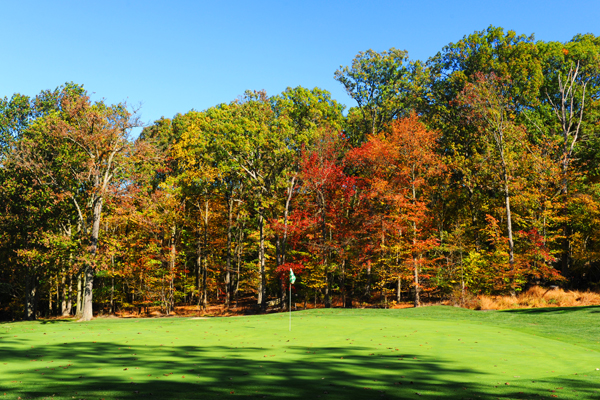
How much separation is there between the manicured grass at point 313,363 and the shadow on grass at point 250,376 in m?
0.02

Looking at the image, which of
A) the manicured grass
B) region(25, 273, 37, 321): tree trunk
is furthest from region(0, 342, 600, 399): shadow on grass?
region(25, 273, 37, 321): tree trunk

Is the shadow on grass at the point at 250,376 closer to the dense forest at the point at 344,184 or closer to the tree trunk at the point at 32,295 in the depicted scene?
the dense forest at the point at 344,184

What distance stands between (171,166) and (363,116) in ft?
60.7

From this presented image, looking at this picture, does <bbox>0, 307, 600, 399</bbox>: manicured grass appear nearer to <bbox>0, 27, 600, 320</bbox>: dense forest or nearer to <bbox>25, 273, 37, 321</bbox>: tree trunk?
<bbox>0, 27, 600, 320</bbox>: dense forest

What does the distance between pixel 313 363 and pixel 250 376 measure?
2032mm

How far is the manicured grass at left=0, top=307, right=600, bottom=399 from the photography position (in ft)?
25.4

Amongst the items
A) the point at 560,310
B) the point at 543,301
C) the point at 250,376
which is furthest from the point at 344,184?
the point at 250,376

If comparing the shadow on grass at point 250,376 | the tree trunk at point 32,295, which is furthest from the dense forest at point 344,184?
the shadow on grass at point 250,376

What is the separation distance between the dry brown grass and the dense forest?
1.90 metres

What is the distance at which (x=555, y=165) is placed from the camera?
32188 mm

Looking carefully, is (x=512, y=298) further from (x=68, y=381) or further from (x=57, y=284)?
(x=57, y=284)

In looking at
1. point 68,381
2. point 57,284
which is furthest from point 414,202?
point 57,284

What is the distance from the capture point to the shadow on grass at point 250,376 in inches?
297

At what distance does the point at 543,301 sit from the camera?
89.6ft
